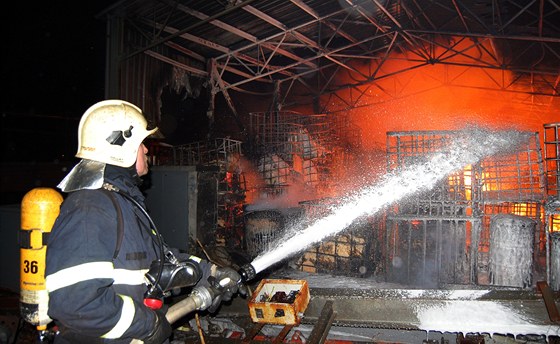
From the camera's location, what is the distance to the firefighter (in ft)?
6.75

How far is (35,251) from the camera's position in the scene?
9.94 ft

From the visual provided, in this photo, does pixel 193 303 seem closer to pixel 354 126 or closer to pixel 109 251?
pixel 109 251

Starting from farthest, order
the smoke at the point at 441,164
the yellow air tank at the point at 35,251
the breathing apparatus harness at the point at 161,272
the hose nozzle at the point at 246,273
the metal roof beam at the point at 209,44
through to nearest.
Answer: the metal roof beam at the point at 209,44 → the smoke at the point at 441,164 → the hose nozzle at the point at 246,273 → the yellow air tank at the point at 35,251 → the breathing apparatus harness at the point at 161,272

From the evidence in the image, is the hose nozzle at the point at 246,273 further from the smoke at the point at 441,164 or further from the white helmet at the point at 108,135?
the smoke at the point at 441,164

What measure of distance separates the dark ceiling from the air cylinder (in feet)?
21.6

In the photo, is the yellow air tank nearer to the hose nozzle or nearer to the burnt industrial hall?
the burnt industrial hall

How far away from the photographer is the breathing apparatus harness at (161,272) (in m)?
2.45

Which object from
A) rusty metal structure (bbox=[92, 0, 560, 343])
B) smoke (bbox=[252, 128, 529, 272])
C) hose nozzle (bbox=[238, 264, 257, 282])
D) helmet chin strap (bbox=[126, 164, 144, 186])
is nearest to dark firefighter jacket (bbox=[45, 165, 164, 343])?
helmet chin strap (bbox=[126, 164, 144, 186])

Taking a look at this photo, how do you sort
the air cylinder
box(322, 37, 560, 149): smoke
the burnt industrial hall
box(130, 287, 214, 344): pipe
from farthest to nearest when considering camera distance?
box(322, 37, 560, 149): smoke < the air cylinder < the burnt industrial hall < box(130, 287, 214, 344): pipe

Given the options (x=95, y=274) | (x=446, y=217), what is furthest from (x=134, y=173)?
(x=446, y=217)

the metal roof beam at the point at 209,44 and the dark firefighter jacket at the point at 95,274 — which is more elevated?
the metal roof beam at the point at 209,44

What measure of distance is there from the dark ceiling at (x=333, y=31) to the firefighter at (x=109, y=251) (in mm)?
7545

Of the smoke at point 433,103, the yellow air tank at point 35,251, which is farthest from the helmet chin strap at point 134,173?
the smoke at point 433,103

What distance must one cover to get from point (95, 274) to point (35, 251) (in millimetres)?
1364
